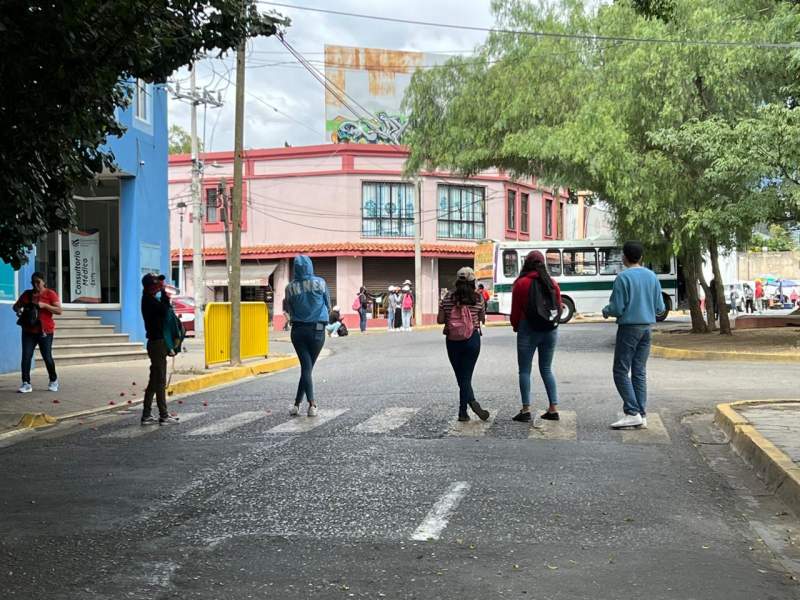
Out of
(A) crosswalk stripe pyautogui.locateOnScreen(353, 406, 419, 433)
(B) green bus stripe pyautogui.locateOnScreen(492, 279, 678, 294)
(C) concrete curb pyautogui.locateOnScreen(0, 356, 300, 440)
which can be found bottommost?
(C) concrete curb pyautogui.locateOnScreen(0, 356, 300, 440)

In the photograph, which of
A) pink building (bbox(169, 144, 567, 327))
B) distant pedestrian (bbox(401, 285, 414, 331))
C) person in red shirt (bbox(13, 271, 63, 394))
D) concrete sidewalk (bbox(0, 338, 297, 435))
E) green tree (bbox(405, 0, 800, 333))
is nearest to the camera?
concrete sidewalk (bbox(0, 338, 297, 435))

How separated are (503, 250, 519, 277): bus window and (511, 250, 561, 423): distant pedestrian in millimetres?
25625

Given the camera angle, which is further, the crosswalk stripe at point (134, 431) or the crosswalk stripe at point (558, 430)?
the crosswalk stripe at point (134, 431)

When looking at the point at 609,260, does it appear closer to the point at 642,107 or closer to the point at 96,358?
the point at 642,107

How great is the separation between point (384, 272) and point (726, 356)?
2686 cm

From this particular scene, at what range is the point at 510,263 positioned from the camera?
117 ft

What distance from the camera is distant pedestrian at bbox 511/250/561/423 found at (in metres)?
9.84

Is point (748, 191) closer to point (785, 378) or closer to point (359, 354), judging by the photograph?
point (785, 378)

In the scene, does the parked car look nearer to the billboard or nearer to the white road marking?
the billboard

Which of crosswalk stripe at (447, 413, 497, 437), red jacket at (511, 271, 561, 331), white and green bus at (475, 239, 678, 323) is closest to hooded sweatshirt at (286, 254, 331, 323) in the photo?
crosswalk stripe at (447, 413, 497, 437)

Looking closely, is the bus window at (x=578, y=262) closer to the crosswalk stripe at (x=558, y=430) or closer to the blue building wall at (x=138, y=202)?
the blue building wall at (x=138, y=202)

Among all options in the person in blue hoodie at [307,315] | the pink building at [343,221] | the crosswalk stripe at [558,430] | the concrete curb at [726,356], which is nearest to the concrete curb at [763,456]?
the crosswalk stripe at [558,430]

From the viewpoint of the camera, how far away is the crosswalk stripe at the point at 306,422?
31.8 feet

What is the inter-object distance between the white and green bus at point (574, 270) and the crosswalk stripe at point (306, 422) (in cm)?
2405
